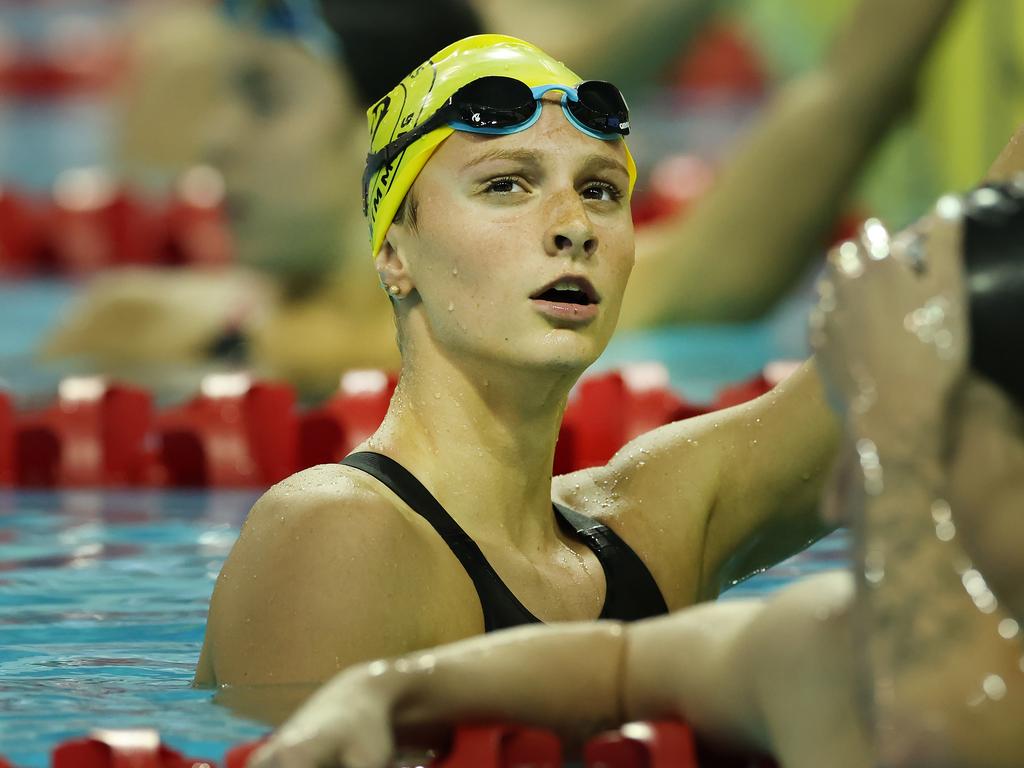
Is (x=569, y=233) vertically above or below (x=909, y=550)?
above

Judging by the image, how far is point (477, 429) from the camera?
8.36 feet

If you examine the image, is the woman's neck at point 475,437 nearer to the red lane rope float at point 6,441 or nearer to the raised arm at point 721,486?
the raised arm at point 721,486

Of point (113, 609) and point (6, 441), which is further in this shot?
point (6, 441)

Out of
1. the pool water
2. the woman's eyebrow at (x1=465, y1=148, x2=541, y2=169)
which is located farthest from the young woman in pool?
the pool water

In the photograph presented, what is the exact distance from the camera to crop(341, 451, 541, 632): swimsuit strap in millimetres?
2416

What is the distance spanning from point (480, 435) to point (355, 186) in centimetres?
364

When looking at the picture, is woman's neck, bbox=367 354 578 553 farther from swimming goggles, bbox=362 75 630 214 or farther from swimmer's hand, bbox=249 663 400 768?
swimmer's hand, bbox=249 663 400 768

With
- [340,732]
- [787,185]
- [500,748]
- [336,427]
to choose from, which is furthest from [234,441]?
[340,732]

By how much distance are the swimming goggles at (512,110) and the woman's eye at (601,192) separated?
0.07 meters

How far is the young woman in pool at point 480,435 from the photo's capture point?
2283mm

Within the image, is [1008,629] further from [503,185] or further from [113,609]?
[113,609]

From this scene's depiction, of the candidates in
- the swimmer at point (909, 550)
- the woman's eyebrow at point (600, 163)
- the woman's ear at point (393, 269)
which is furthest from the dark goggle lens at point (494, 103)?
the swimmer at point (909, 550)

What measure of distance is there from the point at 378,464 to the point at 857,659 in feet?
2.98

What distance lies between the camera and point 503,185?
2508 mm
